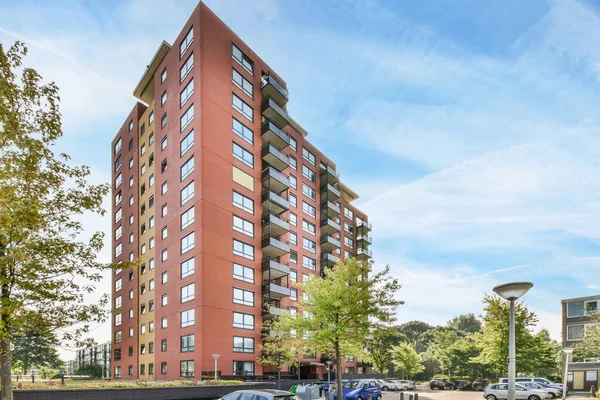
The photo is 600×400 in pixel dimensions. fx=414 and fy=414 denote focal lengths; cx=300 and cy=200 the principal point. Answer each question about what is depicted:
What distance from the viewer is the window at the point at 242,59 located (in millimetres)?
44656

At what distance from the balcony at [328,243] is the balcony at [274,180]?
50.1ft

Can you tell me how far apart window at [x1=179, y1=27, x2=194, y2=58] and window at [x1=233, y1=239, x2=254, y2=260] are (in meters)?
20.9

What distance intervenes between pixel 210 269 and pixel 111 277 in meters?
28.2

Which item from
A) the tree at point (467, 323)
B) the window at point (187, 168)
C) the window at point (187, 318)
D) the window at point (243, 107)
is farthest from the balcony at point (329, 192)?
the tree at point (467, 323)

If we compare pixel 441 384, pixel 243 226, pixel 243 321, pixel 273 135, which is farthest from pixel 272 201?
pixel 441 384

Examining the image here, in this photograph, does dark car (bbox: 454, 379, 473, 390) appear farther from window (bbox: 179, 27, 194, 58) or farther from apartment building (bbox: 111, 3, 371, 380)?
window (bbox: 179, 27, 194, 58)

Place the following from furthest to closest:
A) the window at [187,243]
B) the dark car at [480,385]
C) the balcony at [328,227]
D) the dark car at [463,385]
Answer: the balcony at [328,227]
the dark car at [463,385]
the dark car at [480,385]
the window at [187,243]

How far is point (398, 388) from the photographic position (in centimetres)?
5419

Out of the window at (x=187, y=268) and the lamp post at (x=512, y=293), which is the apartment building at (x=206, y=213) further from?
the lamp post at (x=512, y=293)

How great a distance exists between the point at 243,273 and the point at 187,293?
562 cm

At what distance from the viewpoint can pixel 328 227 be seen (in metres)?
61.0

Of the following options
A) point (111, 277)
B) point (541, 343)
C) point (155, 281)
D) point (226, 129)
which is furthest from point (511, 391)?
point (111, 277)

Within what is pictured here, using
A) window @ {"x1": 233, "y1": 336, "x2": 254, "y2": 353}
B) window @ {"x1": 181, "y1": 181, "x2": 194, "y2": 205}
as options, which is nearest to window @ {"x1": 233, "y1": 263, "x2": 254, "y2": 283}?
window @ {"x1": 233, "y1": 336, "x2": 254, "y2": 353}

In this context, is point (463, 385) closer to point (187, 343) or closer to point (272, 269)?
point (272, 269)
